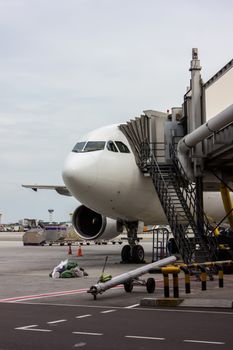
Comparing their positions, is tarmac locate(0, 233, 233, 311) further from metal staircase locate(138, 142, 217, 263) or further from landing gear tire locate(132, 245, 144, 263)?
landing gear tire locate(132, 245, 144, 263)

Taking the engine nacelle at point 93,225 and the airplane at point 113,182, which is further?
the engine nacelle at point 93,225

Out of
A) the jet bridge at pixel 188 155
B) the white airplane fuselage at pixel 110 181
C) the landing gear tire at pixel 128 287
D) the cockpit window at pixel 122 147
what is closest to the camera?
the landing gear tire at pixel 128 287

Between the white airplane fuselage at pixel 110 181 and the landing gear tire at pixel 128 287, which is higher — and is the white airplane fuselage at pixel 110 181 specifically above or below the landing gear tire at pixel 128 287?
above

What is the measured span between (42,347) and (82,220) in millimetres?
17492

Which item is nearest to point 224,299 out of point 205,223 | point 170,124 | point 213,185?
point 205,223

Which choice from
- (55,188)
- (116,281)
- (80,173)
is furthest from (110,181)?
(55,188)

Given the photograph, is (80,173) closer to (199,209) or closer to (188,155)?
(188,155)

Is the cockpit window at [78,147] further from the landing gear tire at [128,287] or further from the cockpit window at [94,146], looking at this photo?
the landing gear tire at [128,287]

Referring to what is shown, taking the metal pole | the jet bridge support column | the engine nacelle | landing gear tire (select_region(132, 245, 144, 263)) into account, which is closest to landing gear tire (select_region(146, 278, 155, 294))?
the metal pole

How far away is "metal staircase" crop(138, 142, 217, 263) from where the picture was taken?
53.2ft

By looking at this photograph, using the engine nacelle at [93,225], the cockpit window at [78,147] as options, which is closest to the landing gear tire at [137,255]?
the engine nacelle at [93,225]

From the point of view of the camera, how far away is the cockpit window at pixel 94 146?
18797 mm

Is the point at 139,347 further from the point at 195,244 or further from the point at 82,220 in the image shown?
the point at 82,220

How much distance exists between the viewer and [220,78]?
16.2 meters
